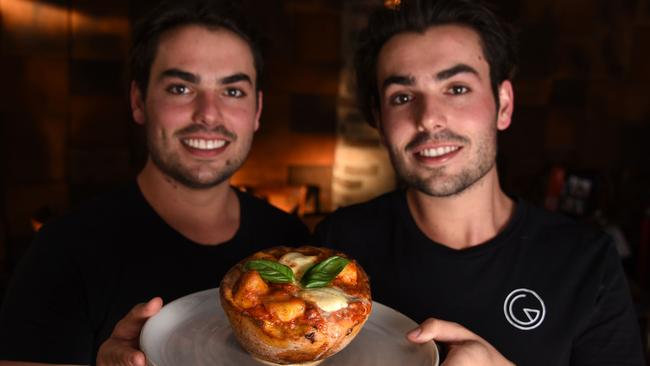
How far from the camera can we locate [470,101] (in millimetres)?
1771

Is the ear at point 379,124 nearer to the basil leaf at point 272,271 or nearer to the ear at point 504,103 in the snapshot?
the ear at point 504,103

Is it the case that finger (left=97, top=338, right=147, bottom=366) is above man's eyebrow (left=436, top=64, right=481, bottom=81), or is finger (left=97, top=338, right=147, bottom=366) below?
below

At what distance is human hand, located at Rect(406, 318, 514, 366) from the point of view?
3.81 feet

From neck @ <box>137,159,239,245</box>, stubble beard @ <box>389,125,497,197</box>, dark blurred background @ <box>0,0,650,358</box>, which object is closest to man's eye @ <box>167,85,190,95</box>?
neck @ <box>137,159,239,245</box>

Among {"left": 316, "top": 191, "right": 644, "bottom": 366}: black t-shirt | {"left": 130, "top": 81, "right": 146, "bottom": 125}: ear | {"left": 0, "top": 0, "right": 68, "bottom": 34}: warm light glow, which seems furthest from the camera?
{"left": 0, "top": 0, "right": 68, "bottom": 34}: warm light glow

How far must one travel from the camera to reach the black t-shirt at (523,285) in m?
1.61

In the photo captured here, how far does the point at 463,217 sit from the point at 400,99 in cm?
42

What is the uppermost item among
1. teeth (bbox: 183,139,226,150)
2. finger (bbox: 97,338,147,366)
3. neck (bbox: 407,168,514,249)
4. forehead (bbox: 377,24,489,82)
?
forehead (bbox: 377,24,489,82)

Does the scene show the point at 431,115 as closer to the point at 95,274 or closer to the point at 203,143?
the point at 203,143

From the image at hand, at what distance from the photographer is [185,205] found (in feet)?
6.60

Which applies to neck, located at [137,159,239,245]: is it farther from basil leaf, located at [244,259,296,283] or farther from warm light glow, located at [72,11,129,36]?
warm light glow, located at [72,11,129,36]

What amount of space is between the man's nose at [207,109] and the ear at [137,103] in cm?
28

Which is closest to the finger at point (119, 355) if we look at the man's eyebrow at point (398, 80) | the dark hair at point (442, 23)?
the man's eyebrow at point (398, 80)

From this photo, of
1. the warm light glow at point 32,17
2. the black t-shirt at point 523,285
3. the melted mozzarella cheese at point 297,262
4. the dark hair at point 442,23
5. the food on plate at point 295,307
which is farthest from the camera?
the warm light glow at point 32,17
